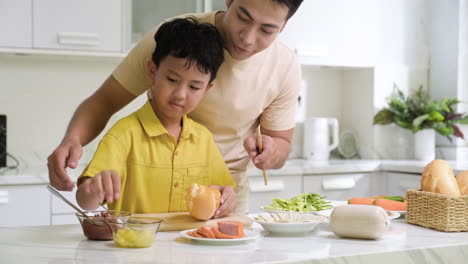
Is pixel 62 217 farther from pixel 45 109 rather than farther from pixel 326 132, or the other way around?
pixel 326 132

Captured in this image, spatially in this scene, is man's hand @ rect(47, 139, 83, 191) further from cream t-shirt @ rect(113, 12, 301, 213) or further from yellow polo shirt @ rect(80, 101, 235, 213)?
cream t-shirt @ rect(113, 12, 301, 213)

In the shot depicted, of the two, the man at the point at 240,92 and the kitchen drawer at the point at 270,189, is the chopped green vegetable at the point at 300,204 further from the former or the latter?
the kitchen drawer at the point at 270,189

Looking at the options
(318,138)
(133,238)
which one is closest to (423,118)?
(318,138)

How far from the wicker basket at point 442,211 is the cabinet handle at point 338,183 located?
1864mm

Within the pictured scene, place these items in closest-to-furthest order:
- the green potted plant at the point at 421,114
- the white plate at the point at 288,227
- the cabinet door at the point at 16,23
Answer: the white plate at the point at 288,227 → the cabinet door at the point at 16,23 → the green potted plant at the point at 421,114

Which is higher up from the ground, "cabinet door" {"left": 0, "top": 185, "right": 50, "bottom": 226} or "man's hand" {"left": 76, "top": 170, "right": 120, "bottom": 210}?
"man's hand" {"left": 76, "top": 170, "right": 120, "bottom": 210}

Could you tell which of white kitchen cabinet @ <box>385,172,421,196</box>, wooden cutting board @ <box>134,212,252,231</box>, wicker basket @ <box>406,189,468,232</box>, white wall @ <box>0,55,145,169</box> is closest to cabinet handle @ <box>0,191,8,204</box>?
white wall @ <box>0,55,145,169</box>

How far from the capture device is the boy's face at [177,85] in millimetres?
1543

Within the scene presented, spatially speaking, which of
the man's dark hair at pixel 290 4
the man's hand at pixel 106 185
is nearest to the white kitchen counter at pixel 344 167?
the man's dark hair at pixel 290 4

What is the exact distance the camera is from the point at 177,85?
1.55m

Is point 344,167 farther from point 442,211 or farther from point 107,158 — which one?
point 107,158

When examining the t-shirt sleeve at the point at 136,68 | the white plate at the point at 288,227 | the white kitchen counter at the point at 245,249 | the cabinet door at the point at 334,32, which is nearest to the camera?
the white kitchen counter at the point at 245,249

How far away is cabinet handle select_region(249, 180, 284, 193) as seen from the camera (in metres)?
3.16

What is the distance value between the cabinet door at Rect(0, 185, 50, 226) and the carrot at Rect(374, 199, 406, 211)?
5.55 ft
